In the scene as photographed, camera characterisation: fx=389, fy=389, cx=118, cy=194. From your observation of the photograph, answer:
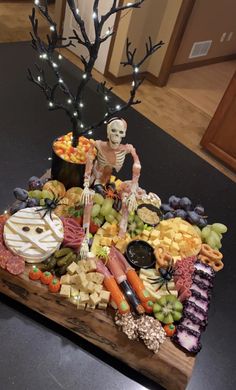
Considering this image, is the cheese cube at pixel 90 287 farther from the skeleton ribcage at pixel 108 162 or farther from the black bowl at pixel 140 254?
the skeleton ribcage at pixel 108 162

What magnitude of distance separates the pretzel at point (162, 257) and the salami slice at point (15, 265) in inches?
25.9

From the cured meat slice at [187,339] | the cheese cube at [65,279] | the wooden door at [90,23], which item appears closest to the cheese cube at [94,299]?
the cheese cube at [65,279]

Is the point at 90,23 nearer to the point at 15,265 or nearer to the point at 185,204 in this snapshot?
the point at 185,204

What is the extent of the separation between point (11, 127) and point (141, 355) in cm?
206

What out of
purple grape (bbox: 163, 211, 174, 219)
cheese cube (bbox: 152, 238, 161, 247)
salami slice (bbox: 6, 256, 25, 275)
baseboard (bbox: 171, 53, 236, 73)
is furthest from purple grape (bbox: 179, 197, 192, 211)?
baseboard (bbox: 171, 53, 236, 73)

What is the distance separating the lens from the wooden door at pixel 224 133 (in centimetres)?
330

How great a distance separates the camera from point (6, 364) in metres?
1.77

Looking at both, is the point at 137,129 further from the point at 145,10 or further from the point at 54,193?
the point at 54,193

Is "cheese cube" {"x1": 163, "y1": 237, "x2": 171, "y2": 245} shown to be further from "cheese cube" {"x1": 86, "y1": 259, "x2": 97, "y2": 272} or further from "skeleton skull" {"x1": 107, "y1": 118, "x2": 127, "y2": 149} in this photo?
"skeleton skull" {"x1": 107, "y1": 118, "x2": 127, "y2": 149}

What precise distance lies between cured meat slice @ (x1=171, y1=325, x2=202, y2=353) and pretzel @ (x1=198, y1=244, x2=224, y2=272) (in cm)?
44

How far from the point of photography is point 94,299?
175 centimetres

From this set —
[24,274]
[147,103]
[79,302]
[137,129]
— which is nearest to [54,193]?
[24,274]

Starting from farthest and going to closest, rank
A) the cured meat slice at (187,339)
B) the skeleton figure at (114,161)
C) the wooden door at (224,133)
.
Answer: the wooden door at (224,133), the skeleton figure at (114,161), the cured meat slice at (187,339)

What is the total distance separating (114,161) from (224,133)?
5.71 feet
